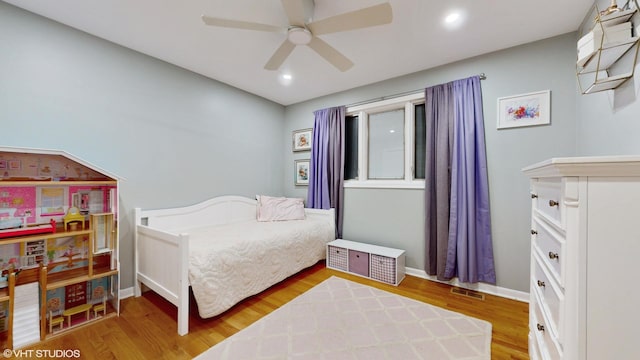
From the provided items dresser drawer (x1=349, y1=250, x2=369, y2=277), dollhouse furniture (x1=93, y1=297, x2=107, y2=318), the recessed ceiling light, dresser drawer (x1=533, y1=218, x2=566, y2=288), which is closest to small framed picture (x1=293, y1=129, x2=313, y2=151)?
dresser drawer (x1=349, y1=250, x2=369, y2=277)

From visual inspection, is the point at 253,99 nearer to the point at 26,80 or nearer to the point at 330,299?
the point at 26,80

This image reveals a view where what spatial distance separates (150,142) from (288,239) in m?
1.82

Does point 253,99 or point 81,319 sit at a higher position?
point 253,99

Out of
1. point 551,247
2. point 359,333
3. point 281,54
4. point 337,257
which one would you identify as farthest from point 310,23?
point 337,257

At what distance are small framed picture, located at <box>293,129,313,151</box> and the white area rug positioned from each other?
2367mm

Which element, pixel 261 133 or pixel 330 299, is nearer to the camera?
pixel 330 299

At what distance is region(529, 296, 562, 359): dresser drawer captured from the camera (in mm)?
943

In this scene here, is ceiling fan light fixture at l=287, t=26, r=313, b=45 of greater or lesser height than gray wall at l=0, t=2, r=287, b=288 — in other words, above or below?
above

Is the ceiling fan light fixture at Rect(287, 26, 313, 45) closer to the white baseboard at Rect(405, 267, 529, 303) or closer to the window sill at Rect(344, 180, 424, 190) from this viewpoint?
the window sill at Rect(344, 180, 424, 190)

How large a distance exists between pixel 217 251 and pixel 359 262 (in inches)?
66.2

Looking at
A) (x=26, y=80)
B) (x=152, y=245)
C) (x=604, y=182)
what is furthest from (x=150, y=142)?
(x=604, y=182)

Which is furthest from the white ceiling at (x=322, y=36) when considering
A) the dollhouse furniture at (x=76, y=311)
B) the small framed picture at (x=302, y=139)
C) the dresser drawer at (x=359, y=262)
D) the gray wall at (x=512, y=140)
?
the dollhouse furniture at (x=76, y=311)

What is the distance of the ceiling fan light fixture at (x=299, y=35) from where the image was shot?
5.72 ft

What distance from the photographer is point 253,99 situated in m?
3.67
